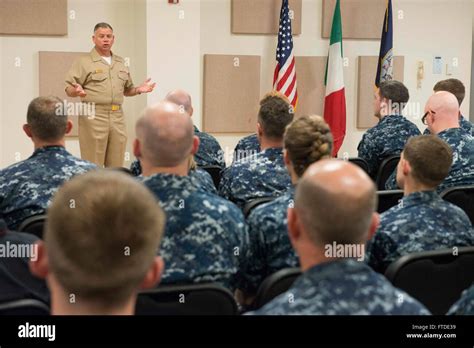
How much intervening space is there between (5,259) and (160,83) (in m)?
5.36

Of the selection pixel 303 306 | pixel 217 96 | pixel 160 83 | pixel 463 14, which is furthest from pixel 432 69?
pixel 303 306

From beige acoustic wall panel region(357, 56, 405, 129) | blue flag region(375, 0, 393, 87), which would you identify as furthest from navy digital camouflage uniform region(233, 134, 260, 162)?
beige acoustic wall panel region(357, 56, 405, 129)

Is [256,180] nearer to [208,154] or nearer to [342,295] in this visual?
[208,154]

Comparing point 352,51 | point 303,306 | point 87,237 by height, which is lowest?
point 303,306

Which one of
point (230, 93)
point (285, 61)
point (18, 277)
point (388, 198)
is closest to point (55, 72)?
point (230, 93)

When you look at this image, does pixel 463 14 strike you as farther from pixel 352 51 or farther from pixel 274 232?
pixel 274 232

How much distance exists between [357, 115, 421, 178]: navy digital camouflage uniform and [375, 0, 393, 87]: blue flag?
2518mm

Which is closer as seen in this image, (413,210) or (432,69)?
(413,210)

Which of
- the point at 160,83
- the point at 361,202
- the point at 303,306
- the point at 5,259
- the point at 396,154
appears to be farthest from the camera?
the point at 160,83

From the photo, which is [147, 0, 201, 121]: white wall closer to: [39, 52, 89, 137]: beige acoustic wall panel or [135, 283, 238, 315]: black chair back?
[39, 52, 89, 137]: beige acoustic wall panel

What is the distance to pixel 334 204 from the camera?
5.36ft

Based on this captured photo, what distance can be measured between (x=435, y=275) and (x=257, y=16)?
5.90m

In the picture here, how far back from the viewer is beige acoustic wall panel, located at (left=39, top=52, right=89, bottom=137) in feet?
23.9

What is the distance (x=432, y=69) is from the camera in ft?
28.6
